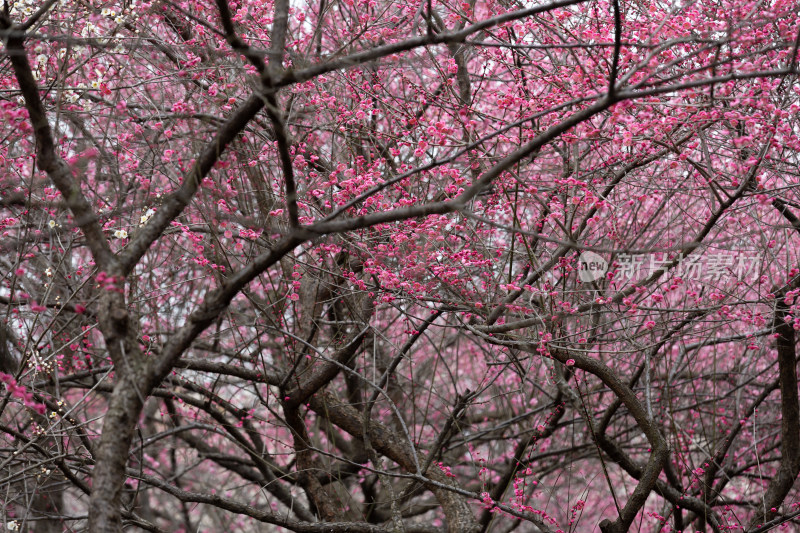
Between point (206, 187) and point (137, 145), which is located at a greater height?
point (137, 145)

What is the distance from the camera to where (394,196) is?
5.64m

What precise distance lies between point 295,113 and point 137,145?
1171 mm

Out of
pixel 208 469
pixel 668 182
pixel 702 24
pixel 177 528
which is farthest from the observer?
pixel 208 469

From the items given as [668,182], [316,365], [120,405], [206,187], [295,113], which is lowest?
[120,405]

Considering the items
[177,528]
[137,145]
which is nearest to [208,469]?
[177,528]

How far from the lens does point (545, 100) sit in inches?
197

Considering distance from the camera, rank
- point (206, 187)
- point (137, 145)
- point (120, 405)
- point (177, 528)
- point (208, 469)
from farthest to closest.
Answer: point (208, 469), point (177, 528), point (137, 145), point (206, 187), point (120, 405)

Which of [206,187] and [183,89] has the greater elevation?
[183,89]

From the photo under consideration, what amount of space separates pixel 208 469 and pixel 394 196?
8.14 metres

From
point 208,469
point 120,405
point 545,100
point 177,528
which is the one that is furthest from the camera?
point 208,469

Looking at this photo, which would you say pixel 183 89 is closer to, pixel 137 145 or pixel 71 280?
pixel 137 145

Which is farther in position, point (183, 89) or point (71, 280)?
point (71, 280)

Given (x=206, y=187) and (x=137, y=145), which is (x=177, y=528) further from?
(x=206, y=187)

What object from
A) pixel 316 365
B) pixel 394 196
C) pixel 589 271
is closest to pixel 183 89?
pixel 394 196
